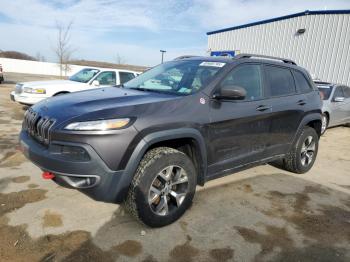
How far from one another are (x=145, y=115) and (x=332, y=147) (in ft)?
21.5

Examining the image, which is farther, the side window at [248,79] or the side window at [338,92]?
the side window at [338,92]

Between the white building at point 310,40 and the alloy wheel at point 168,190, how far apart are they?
13.7 m

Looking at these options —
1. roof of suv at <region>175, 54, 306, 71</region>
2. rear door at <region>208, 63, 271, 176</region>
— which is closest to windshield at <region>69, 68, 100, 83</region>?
roof of suv at <region>175, 54, 306, 71</region>

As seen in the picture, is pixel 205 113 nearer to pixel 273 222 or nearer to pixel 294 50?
pixel 273 222

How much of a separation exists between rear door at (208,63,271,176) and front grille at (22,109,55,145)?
5.50ft

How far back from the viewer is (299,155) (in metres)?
5.12

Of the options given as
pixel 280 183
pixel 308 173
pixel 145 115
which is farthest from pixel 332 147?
pixel 145 115

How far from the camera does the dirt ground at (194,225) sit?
2.87m

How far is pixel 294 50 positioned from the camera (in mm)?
16656

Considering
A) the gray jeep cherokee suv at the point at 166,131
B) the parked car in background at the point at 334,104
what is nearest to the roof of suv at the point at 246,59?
the gray jeep cherokee suv at the point at 166,131

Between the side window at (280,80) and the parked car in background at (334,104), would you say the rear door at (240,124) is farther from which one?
the parked car in background at (334,104)

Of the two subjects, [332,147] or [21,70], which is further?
[21,70]

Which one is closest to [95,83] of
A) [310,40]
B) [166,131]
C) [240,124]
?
[240,124]

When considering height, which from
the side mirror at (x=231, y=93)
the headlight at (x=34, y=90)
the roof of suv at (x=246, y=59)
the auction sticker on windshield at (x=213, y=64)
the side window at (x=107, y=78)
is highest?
the roof of suv at (x=246, y=59)
